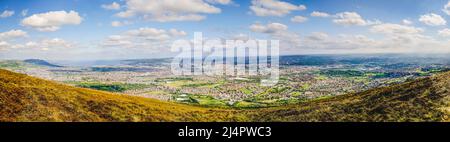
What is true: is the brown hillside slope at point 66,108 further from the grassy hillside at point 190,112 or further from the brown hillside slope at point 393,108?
the brown hillside slope at point 393,108

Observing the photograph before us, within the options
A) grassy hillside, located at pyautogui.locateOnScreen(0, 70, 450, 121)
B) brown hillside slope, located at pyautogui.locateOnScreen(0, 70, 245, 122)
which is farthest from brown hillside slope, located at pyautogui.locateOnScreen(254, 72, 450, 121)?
brown hillside slope, located at pyautogui.locateOnScreen(0, 70, 245, 122)

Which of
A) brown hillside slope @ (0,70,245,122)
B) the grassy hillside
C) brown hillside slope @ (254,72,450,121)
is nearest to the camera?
brown hillside slope @ (254,72,450,121)

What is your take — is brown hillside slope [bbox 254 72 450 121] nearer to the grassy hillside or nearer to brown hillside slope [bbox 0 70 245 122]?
the grassy hillside

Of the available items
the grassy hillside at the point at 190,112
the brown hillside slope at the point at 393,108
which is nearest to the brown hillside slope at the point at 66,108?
the grassy hillside at the point at 190,112

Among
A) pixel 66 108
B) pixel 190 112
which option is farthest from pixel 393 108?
pixel 66 108

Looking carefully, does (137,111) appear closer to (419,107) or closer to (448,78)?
(419,107)

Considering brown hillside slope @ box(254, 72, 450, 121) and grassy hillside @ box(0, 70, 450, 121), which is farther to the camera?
grassy hillside @ box(0, 70, 450, 121)

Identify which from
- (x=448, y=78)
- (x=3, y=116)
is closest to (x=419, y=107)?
(x=448, y=78)
